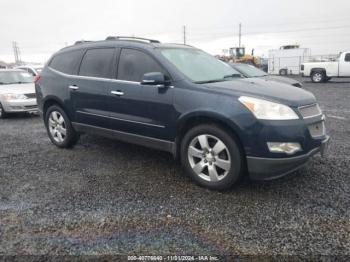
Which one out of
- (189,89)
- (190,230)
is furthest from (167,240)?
(189,89)

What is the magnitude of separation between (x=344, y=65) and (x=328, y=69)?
1038 mm

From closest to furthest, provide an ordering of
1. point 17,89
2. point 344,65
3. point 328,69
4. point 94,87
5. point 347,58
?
point 94,87
point 17,89
point 347,58
point 344,65
point 328,69

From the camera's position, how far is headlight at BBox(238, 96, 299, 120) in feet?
11.4

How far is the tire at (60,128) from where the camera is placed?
564cm

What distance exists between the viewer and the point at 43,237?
9.72 feet

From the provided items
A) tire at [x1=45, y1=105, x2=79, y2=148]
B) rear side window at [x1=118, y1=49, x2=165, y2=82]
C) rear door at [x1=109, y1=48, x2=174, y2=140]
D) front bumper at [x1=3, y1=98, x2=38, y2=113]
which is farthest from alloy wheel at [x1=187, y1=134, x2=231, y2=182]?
front bumper at [x1=3, y1=98, x2=38, y2=113]

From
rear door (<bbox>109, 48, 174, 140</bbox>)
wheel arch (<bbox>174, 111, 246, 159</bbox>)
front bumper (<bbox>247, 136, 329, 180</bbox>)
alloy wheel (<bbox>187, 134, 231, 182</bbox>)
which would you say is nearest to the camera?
front bumper (<bbox>247, 136, 329, 180</bbox>)

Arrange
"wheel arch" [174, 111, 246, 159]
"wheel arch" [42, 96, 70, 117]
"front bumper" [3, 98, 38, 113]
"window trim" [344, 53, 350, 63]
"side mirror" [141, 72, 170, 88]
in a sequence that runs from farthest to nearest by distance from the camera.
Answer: "window trim" [344, 53, 350, 63] < "front bumper" [3, 98, 38, 113] < "wheel arch" [42, 96, 70, 117] < "side mirror" [141, 72, 170, 88] < "wheel arch" [174, 111, 246, 159]

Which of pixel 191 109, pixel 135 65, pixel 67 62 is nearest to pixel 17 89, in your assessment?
pixel 67 62

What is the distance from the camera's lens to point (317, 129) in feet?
12.4

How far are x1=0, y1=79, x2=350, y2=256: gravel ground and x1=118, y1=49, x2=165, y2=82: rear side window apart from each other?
1347 mm

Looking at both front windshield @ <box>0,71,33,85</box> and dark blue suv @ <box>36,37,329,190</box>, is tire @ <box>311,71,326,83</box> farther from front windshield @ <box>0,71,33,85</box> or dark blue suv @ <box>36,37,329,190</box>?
dark blue suv @ <box>36,37,329,190</box>

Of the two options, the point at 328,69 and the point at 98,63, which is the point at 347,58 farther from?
the point at 98,63

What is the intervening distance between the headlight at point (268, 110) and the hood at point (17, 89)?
7.93 metres
